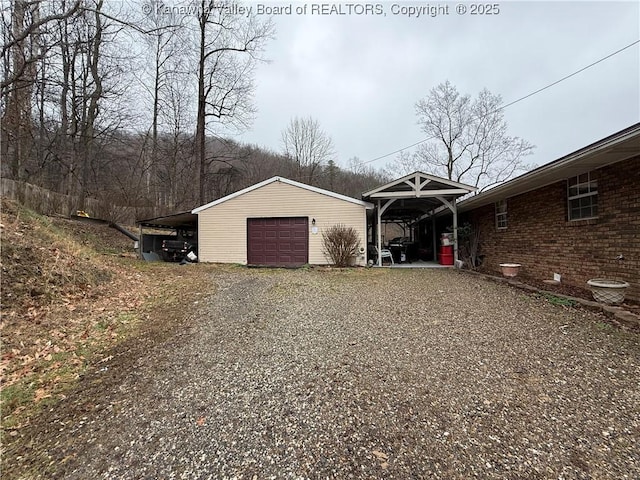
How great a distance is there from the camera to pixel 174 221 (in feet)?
47.0

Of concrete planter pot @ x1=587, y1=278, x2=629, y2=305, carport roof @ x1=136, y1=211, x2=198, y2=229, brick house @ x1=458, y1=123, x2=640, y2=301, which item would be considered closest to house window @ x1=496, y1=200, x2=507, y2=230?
brick house @ x1=458, y1=123, x2=640, y2=301

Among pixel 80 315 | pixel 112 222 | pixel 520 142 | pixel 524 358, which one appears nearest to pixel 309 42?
pixel 80 315

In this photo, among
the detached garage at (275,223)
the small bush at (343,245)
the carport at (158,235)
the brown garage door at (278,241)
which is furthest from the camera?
the carport at (158,235)

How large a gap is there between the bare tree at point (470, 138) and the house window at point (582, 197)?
2125 cm

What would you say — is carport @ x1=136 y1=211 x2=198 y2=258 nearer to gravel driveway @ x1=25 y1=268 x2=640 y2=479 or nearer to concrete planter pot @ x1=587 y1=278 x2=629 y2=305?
gravel driveway @ x1=25 y1=268 x2=640 y2=479

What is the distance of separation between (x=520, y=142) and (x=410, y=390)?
3022cm

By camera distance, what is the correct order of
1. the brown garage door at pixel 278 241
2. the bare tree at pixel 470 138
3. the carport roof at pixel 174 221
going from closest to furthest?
the brown garage door at pixel 278 241 → the carport roof at pixel 174 221 → the bare tree at pixel 470 138

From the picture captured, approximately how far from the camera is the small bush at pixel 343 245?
1123cm

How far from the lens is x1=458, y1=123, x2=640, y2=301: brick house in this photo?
4.84m

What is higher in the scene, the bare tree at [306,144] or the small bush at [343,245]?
the bare tree at [306,144]

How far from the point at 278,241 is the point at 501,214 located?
824cm

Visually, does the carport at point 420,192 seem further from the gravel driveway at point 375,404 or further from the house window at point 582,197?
the gravel driveway at point 375,404

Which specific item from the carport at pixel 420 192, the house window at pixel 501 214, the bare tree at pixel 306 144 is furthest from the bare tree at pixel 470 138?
the house window at pixel 501 214

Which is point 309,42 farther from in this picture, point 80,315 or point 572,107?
point 572,107
